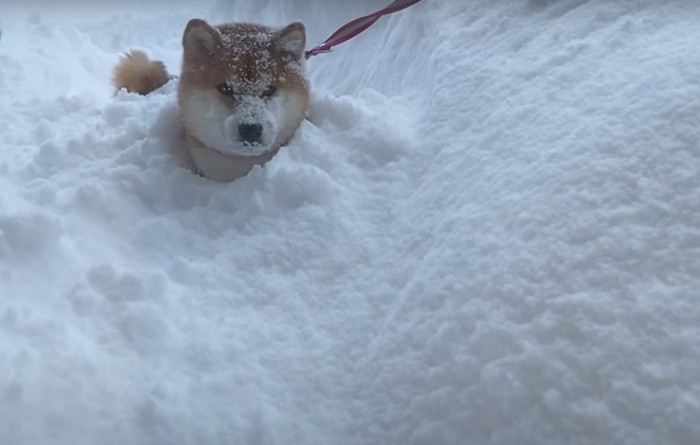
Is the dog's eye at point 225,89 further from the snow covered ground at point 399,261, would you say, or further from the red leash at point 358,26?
the red leash at point 358,26

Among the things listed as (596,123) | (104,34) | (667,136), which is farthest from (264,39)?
(104,34)

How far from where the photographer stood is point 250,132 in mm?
1736

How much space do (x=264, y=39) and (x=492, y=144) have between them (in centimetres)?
68

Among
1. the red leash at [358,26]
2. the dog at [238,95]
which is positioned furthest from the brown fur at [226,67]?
the red leash at [358,26]

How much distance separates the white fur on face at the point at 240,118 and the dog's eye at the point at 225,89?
0.01 m

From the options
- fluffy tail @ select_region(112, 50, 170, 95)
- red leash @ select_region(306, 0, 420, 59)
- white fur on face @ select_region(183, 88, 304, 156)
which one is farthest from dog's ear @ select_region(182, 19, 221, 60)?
red leash @ select_region(306, 0, 420, 59)

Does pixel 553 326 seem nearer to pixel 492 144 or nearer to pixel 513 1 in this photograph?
pixel 492 144

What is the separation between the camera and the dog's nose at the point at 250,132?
173 cm

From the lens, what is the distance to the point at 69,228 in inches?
58.7

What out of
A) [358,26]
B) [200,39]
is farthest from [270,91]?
[358,26]

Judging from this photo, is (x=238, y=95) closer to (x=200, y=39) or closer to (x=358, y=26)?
(x=200, y=39)

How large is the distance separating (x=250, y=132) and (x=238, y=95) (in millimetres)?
104

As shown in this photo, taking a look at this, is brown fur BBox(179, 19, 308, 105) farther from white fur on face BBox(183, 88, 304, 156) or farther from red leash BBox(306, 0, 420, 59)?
red leash BBox(306, 0, 420, 59)

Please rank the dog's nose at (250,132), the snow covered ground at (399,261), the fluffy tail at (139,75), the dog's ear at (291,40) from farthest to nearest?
1. the fluffy tail at (139,75)
2. the dog's ear at (291,40)
3. the dog's nose at (250,132)
4. the snow covered ground at (399,261)
